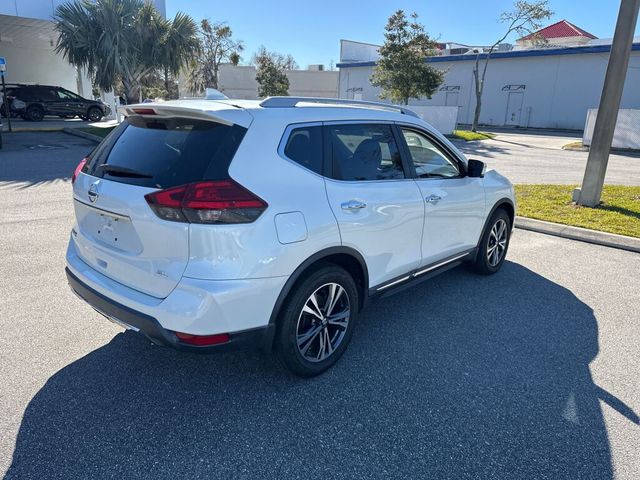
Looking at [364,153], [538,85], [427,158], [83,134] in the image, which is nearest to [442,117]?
[538,85]

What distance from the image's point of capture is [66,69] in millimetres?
35031

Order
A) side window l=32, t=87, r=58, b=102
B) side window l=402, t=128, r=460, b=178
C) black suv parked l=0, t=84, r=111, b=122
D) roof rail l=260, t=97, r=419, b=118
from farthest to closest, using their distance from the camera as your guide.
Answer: side window l=32, t=87, r=58, b=102, black suv parked l=0, t=84, r=111, b=122, side window l=402, t=128, r=460, b=178, roof rail l=260, t=97, r=419, b=118

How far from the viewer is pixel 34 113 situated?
25.9m

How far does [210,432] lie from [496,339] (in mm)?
2351

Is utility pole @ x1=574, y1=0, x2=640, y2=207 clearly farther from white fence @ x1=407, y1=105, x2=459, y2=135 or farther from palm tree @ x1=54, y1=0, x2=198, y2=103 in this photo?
white fence @ x1=407, y1=105, x2=459, y2=135

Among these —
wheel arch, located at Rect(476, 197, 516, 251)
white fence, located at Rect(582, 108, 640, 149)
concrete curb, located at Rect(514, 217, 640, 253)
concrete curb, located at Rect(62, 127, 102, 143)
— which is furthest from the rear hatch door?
white fence, located at Rect(582, 108, 640, 149)

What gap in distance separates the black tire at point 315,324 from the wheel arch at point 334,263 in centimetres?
5

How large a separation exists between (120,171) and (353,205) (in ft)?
4.86

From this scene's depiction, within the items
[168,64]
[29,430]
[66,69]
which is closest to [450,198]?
[29,430]

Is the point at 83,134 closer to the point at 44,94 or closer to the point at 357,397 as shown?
the point at 44,94

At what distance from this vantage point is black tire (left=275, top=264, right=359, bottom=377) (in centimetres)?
288

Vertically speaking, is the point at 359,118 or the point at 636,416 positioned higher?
the point at 359,118

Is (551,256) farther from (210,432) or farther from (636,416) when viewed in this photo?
(210,432)

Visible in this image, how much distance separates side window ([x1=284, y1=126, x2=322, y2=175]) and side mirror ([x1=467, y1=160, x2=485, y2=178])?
6.30 feet
